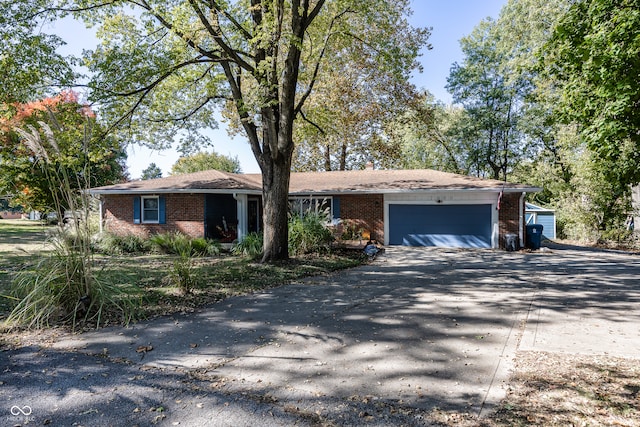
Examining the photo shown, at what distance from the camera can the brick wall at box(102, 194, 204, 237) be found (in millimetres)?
A: 16500

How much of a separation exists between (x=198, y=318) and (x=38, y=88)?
871 cm

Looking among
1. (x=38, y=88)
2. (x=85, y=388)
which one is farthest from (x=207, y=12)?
(x=85, y=388)

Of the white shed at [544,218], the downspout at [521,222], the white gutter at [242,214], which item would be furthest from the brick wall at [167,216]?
the white shed at [544,218]

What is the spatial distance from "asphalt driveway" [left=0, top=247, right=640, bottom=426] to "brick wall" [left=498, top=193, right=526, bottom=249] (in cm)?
761

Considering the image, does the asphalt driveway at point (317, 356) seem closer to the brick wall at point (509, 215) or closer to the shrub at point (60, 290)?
the shrub at point (60, 290)

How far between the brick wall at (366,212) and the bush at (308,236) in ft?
12.9

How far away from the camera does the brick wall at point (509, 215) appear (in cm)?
1566

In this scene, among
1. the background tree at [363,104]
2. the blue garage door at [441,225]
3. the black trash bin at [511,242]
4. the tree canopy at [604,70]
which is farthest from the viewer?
the background tree at [363,104]

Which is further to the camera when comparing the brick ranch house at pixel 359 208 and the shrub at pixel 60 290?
the brick ranch house at pixel 359 208

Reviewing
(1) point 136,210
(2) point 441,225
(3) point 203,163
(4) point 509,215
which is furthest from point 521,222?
(3) point 203,163

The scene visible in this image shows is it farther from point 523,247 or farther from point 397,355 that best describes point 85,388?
point 523,247

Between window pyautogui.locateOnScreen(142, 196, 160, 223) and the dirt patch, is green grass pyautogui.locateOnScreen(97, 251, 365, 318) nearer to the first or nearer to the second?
window pyautogui.locateOnScreen(142, 196, 160, 223)

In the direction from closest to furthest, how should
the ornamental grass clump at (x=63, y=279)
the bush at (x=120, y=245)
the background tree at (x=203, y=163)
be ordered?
the ornamental grass clump at (x=63, y=279) < the bush at (x=120, y=245) < the background tree at (x=203, y=163)

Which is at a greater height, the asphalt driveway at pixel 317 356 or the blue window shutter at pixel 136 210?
the blue window shutter at pixel 136 210
